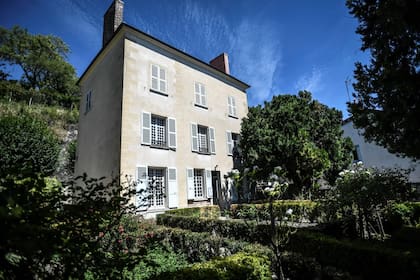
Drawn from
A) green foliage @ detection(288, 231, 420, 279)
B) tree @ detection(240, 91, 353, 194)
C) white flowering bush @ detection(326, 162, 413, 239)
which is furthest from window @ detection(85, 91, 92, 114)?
white flowering bush @ detection(326, 162, 413, 239)

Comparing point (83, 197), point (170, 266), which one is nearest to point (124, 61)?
point (170, 266)

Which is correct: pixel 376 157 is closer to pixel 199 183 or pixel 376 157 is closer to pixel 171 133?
pixel 199 183

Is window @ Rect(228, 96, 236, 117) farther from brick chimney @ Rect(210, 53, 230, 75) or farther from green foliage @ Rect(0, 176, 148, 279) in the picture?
green foliage @ Rect(0, 176, 148, 279)

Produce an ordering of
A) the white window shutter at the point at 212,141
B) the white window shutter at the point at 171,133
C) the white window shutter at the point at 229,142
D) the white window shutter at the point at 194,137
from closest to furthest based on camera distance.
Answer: the white window shutter at the point at 171,133 < the white window shutter at the point at 194,137 < the white window shutter at the point at 212,141 < the white window shutter at the point at 229,142

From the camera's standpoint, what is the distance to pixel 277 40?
934 cm

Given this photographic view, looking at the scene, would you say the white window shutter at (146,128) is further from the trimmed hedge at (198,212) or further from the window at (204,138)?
the trimmed hedge at (198,212)

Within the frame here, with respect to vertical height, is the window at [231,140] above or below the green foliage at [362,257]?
above

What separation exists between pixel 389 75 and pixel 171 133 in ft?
32.3

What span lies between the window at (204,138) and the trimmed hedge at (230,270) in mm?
9751

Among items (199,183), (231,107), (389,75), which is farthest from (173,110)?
(389,75)

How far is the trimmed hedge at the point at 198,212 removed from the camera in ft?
33.1

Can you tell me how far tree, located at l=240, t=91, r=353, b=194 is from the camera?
1238 cm

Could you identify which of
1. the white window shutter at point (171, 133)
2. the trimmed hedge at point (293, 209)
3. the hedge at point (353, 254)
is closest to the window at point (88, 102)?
the white window shutter at point (171, 133)

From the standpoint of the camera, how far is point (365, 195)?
5.32 m
